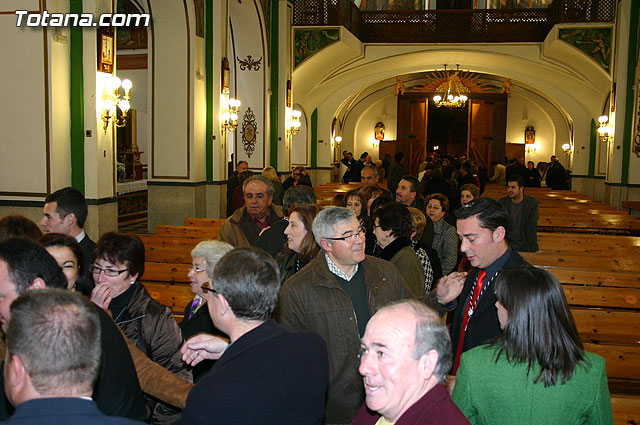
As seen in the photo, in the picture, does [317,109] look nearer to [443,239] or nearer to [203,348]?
[443,239]

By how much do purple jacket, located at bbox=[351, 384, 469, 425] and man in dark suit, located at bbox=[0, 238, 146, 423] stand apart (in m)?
0.98

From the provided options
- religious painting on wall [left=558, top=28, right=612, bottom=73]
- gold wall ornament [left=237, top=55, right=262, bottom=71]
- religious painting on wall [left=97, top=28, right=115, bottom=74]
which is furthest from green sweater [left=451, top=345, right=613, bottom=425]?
religious painting on wall [left=558, top=28, right=612, bottom=73]

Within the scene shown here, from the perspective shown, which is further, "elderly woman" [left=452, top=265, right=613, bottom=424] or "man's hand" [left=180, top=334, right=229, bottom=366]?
"man's hand" [left=180, top=334, right=229, bottom=366]

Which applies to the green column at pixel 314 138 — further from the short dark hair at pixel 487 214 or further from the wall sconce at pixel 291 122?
the short dark hair at pixel 487 214

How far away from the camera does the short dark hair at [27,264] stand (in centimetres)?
258

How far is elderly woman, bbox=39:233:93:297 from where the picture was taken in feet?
10.9

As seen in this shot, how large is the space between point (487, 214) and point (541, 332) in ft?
3.76

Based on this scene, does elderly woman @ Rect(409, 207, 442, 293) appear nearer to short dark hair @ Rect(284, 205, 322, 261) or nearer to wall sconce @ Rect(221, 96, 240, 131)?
short dark hair @ Rect(284, 205, 322, 261)

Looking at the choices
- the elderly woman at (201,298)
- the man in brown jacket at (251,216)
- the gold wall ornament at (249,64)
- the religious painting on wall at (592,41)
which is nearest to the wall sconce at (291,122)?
the gold wall ornament at (249,64)

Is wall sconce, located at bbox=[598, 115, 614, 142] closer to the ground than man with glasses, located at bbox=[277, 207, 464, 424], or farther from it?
farther from it

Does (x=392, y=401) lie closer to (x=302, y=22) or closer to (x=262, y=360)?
(x=262, y=360)

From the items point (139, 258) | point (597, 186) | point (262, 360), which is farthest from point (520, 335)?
point (597, 186)

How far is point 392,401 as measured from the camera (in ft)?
6.55

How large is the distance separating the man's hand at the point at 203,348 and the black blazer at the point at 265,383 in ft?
1.24
